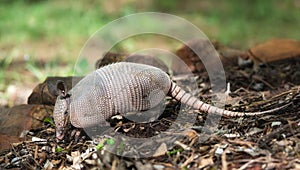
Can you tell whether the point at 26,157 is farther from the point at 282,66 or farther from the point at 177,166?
the point at 282,66

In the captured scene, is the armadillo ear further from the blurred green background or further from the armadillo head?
the blurred green background

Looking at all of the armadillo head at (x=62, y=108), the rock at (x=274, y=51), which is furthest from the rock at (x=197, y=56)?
the armadillo head at (x=62, y=108)

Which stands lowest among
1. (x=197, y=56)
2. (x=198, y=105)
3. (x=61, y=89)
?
(x=198, y=105)

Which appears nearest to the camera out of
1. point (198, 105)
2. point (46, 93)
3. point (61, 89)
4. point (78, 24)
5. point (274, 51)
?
point (61, 89)

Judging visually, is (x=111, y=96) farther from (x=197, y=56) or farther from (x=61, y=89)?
(x=197, y=56)

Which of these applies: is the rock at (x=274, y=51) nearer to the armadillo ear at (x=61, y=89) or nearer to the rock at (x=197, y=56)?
the rock at (x=197, y=56)

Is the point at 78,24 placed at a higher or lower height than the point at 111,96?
higher

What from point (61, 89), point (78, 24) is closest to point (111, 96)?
point (61, 89)
